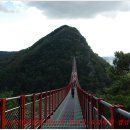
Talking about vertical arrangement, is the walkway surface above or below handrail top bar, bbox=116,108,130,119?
below

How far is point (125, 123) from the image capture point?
3.47 metres

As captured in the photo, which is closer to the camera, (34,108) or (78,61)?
(34,108)

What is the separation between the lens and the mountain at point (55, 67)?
103125 millimetres

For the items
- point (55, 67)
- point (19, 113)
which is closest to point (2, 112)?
point (19, 113)

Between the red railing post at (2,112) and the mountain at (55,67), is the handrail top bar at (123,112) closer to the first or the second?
the red railing post at (2,112)

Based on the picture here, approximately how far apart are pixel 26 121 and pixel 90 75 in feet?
351

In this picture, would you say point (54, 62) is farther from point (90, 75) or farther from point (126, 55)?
point (126, 55)

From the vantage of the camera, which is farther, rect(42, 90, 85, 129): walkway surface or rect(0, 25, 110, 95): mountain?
rect(0, 25, 110, 95): mountain

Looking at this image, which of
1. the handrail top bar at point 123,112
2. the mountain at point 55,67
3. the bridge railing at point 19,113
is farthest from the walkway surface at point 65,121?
the mountain at point 55,67

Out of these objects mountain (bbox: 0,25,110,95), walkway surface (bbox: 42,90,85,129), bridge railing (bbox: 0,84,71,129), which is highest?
mountain (bbox: 0,25,110,95)

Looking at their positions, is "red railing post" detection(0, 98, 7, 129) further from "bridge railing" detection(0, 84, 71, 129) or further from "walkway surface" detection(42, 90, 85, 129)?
"walkway surface" detection(42, 90, 85, 129)

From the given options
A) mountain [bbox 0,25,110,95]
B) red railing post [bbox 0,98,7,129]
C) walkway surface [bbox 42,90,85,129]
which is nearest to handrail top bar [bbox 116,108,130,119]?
red railing post [bbox 0,98,7,129]

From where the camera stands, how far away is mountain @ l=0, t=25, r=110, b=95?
103125 millimetres

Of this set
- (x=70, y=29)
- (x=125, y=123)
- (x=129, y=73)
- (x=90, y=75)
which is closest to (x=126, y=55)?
(x=129, y=73)
